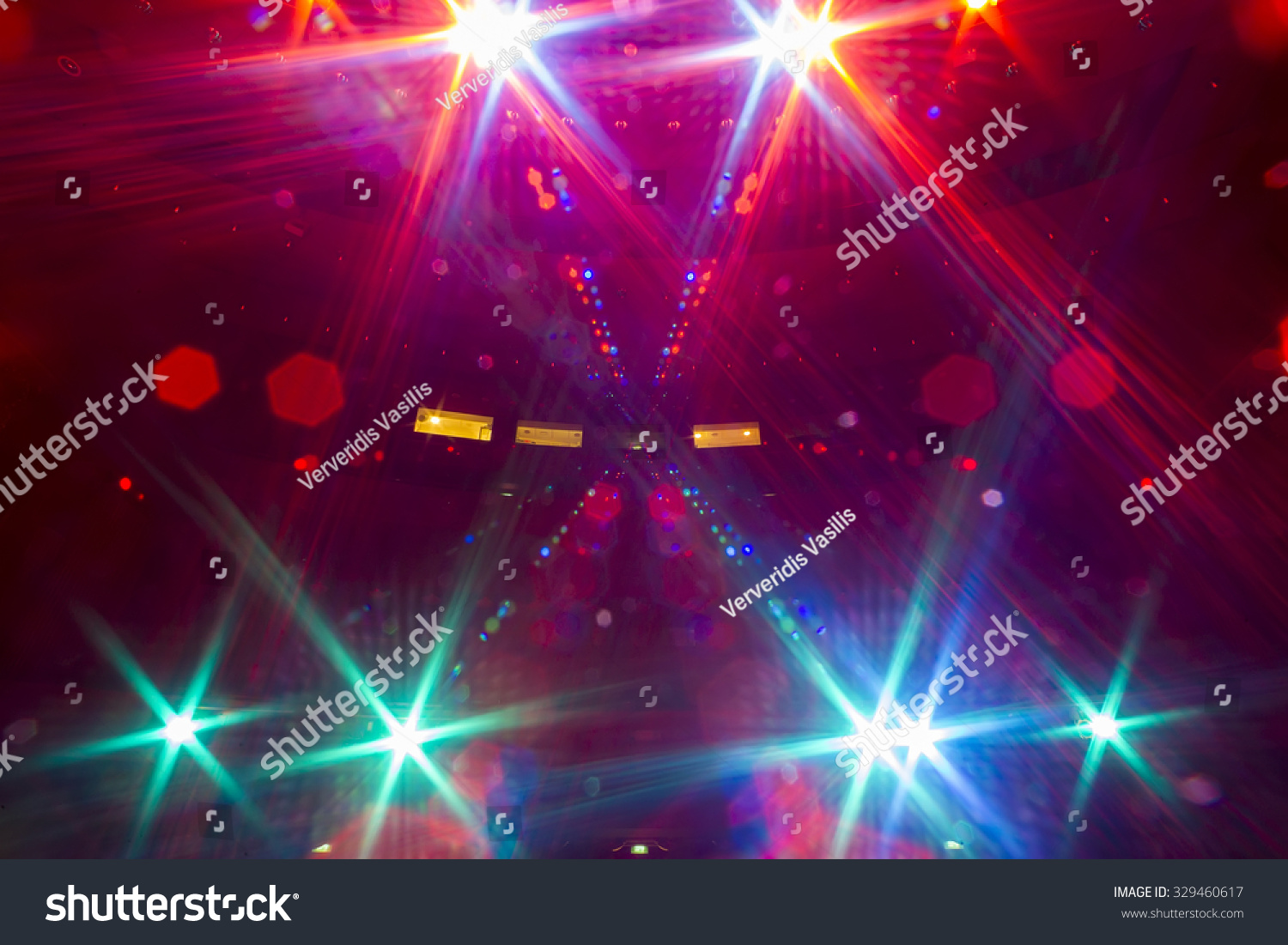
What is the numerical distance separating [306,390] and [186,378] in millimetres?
1009

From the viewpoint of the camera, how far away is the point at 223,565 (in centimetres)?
645

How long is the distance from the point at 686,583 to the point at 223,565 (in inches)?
185

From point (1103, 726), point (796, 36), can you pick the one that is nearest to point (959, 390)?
point (1103, 726)

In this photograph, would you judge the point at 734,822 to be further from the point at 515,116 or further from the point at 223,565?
the point at 515,116

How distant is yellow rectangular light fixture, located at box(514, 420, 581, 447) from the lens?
303 inches

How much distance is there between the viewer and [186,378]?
6285 mm

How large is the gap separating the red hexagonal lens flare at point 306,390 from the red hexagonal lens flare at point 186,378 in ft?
1.68

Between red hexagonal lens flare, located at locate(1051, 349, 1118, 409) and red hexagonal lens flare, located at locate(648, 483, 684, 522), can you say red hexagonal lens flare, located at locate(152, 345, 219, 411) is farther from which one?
red hexagonal lens flare, located at locate(1051, 349, 1118, 409)

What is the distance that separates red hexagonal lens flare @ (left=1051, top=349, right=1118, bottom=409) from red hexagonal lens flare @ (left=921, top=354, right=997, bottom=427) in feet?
1.99

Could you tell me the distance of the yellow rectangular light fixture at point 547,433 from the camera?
7695mm

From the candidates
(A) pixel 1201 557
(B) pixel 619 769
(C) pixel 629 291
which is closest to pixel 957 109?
(C) pixel 629 291

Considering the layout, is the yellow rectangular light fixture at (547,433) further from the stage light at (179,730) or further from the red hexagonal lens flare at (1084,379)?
the red hexagonal lens flare at (1084,379)

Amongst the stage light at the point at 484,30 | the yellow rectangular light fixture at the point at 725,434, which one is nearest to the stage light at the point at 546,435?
the yellow rectangular light fixture at the point at 725,434

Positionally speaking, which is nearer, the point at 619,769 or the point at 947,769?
the point at 947,769
